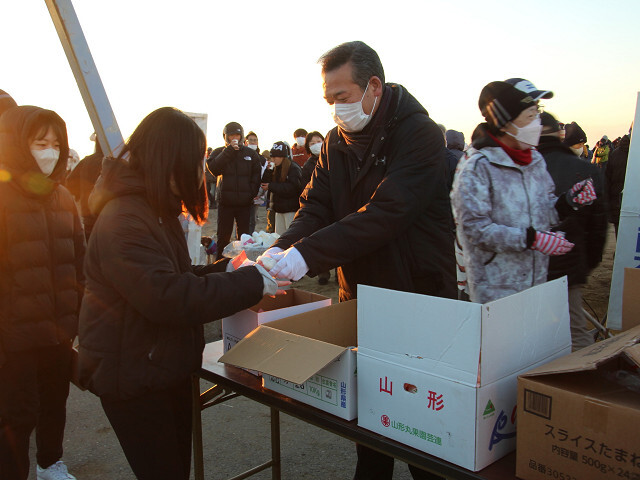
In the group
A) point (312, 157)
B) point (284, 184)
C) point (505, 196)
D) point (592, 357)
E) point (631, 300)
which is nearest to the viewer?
point (592, 357)

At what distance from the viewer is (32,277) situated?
2.41 m

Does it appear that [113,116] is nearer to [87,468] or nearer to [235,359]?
[87,468]

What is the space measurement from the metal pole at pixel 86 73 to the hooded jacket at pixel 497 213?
2528 millimetres

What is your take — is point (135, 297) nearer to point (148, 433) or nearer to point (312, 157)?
point (148, 433)

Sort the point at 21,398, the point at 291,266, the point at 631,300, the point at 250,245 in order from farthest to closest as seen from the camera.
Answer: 1. the point at 250,245
2. the point at 21,398
3. the point at 291,266
4. the point at 631,300

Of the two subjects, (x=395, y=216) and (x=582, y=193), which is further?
(x=582, y=193)

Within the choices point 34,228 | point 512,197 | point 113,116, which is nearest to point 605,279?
point 512,197

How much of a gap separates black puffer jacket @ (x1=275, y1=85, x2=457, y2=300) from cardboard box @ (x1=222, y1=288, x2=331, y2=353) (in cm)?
18

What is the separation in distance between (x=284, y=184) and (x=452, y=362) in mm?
6331

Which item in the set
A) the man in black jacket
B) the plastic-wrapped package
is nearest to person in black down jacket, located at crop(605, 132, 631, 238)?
the plastic-wrapped package

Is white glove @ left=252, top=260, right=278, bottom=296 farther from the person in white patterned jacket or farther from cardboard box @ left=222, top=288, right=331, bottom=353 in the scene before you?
the person in white patterned jacket

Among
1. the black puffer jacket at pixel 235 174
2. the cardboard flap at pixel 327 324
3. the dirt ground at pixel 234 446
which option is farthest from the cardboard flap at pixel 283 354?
the black puffer jacket at pixel 235 174

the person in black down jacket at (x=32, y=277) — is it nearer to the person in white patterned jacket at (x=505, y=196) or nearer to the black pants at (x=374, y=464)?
the black pants at (x=374, y=464)

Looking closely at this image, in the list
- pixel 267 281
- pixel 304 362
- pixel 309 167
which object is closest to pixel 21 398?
pixel 267 281
